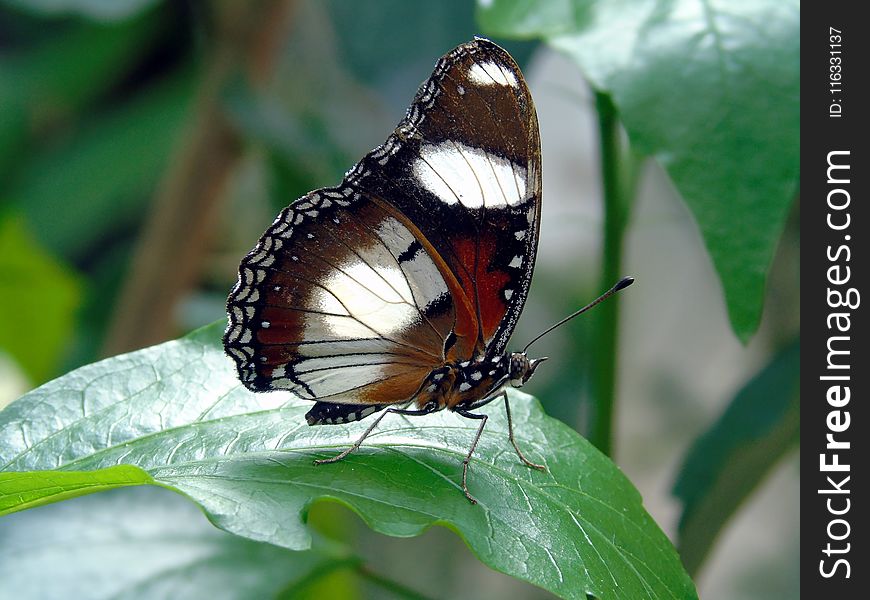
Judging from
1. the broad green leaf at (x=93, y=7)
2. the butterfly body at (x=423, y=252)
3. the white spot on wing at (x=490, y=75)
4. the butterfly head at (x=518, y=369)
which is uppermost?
the broad green leaf at (x=93, y=7)

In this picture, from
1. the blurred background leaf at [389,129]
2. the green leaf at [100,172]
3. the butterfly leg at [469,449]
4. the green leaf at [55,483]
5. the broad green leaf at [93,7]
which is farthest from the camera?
the green leaf at [100,172]

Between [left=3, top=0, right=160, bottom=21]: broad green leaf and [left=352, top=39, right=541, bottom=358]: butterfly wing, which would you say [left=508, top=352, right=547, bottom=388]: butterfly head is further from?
[left=3, top=0, right=160, bottom=21]: broad green leaf

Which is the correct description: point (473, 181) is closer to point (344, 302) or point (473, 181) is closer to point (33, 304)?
point (344, 302)

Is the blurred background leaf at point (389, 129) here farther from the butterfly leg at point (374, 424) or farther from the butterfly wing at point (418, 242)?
the butterfly leg at point (374, 424)

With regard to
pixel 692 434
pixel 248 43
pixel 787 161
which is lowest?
pixel 692 434

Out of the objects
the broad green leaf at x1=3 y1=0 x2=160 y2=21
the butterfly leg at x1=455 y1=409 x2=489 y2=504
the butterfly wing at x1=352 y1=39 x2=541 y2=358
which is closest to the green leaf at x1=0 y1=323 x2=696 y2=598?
A: the butterfly leg at x1=455 y1=409 x2=489 y2=504

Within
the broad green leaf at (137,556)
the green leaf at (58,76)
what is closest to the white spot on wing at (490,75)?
the broad green leaf at (137,556)
